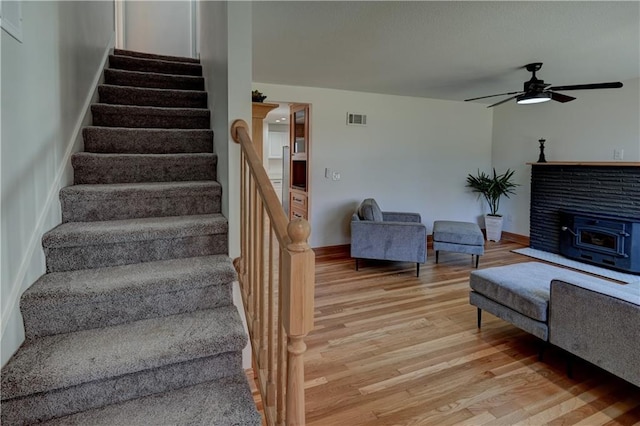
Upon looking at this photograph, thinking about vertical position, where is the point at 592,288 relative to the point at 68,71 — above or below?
below

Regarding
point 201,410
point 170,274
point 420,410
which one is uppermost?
point 170,274

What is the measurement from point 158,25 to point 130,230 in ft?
13.0

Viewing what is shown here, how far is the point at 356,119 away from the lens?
5305mm

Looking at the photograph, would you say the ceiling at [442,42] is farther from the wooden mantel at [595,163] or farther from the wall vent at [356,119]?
the wooden mantel at [595,163]

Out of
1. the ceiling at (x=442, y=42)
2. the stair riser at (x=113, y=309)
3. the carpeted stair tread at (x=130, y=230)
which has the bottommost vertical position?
the stair riser at (x=113, y=309)

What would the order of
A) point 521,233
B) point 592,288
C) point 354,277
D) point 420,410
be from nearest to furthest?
point 420,410, point 592,288, point 354,277, point 521,233

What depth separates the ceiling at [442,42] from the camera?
8.30ft

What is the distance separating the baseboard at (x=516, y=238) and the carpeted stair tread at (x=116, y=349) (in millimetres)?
5614

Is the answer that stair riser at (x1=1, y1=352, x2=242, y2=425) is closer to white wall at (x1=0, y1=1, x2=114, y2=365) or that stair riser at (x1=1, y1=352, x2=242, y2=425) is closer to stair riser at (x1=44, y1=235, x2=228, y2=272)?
white wall at (x1=0, y1=1, x2=114, y2=365)

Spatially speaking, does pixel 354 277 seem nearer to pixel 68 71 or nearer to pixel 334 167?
pixel 334 167

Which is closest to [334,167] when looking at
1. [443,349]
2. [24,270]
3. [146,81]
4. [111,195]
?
[146,81]

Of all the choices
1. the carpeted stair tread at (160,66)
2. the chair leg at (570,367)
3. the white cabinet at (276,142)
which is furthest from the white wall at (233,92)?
the white cabinet at (276,142)

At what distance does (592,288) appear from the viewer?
2.10 m

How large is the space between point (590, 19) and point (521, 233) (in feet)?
13.1
